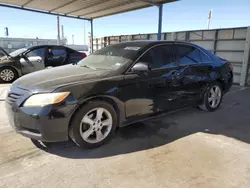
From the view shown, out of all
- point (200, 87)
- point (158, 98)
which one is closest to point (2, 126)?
point (158, 98)

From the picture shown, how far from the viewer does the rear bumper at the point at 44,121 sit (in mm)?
2277

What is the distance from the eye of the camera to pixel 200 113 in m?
4.29

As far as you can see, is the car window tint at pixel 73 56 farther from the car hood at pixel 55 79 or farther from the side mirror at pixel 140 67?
the side mirror at pixel 140 67

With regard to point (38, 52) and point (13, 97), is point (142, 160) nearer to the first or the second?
point (13, 97)

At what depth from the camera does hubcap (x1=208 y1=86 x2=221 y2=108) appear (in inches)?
168

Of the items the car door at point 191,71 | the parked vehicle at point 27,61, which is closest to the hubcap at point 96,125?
the car door at point 191,71

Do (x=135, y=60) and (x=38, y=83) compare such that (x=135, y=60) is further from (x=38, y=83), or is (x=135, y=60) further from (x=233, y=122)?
(x=233, y=122)

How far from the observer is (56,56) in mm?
7758

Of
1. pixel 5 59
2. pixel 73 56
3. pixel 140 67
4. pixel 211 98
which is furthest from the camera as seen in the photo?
pixel 73 56

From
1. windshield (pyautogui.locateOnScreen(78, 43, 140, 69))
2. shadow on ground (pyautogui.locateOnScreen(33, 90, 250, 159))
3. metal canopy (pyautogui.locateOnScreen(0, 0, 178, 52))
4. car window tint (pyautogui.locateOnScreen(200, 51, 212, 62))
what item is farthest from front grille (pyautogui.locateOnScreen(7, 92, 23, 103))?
metal canopy (pyautogui.locateOnScreen(0, 0, 178, 52))

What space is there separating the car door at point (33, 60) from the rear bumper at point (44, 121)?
5.38m

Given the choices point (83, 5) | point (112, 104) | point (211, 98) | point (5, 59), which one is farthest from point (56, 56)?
point (211, 98)

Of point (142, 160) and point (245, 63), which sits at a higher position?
point (245, 63)

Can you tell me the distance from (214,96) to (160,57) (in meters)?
1.84
